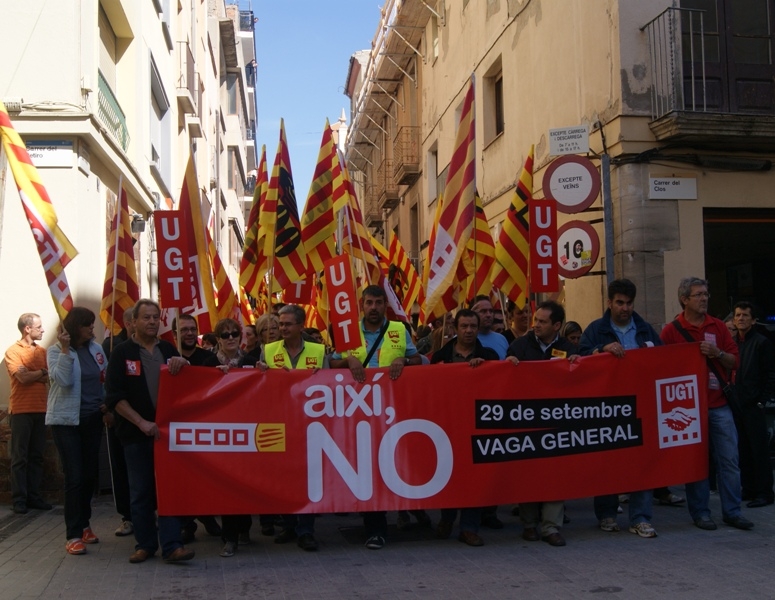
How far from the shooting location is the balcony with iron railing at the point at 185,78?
835 inches

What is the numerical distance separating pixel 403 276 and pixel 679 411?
30.8 ft

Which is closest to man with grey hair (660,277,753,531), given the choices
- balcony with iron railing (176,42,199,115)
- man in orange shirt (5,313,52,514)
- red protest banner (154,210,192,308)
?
red protest banner (154,210,192,308)

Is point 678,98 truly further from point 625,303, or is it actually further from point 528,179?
point 625,303

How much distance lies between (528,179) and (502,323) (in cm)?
212

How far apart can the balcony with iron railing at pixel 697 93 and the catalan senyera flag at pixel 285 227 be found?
197 inches

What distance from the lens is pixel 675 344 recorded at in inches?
304

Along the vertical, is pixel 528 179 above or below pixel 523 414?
above

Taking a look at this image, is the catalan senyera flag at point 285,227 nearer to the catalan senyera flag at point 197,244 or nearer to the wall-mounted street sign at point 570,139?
the catalan senyera flag at point 197,244

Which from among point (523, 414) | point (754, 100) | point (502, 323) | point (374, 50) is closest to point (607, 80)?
point (754, 100)

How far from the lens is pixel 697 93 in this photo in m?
13.0

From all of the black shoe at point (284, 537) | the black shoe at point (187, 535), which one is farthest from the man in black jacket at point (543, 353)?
the black shoe at point (187, 535)

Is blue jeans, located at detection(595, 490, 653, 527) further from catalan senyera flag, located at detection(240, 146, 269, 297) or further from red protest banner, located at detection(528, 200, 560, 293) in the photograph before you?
catalan senyera flag, located at detection(240, 146, 269, 297)

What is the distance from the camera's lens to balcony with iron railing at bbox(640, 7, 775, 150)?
481 inches

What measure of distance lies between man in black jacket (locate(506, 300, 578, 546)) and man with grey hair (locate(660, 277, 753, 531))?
1.02 meters
